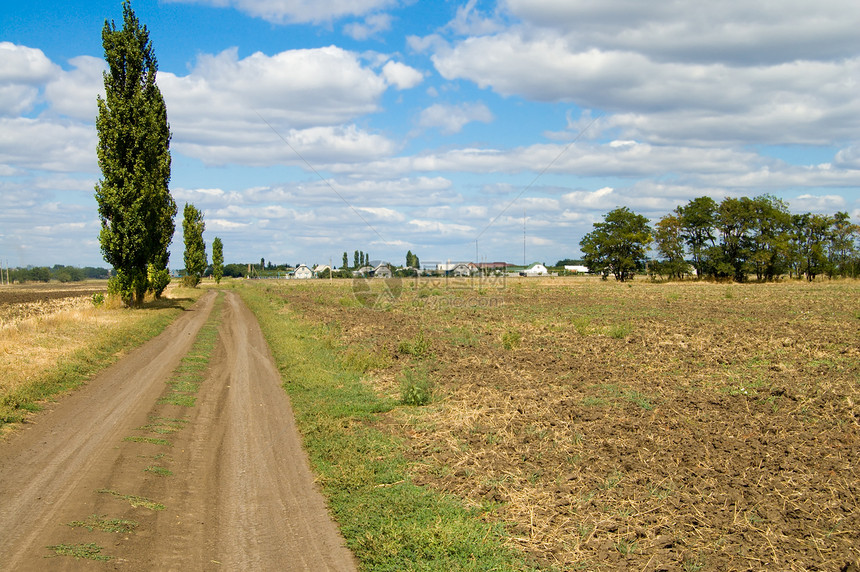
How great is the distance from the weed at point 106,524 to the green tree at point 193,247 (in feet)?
219

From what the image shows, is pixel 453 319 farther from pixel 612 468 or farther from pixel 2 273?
pixel 2 273

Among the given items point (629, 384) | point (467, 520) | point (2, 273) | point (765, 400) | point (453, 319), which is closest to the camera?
point (467, 520)

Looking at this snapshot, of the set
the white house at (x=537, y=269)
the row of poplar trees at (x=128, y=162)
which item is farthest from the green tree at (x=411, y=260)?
the white house at (x=537, y=269)

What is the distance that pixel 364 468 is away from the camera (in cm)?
761

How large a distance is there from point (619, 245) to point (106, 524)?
300ft

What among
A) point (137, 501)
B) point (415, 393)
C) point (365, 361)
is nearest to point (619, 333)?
point (365, 361)

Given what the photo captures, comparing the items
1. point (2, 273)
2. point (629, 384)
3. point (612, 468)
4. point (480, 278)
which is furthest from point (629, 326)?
point (2, 273)

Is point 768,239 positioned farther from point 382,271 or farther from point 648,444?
point 648,444

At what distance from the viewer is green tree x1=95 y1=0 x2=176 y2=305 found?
1134 inches

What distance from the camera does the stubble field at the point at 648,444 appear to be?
5410mm

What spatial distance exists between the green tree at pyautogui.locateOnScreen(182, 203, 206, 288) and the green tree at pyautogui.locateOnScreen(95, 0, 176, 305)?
1506 inches

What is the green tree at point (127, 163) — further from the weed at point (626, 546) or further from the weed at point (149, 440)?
the weed at point (626, 546)

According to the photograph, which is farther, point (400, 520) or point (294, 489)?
point (294, 489)

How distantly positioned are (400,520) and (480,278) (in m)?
58.8
